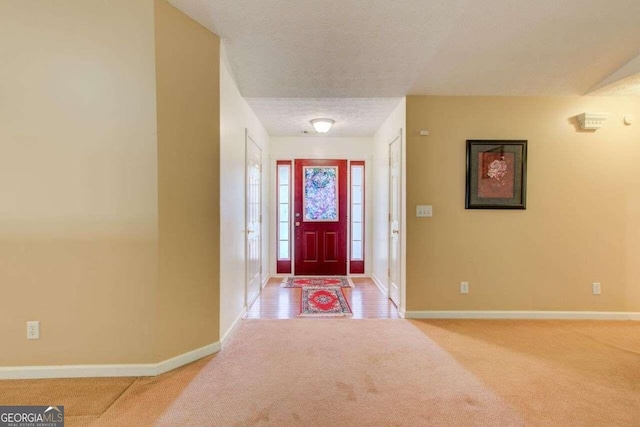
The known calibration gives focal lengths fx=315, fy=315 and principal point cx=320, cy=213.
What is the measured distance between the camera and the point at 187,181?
91.4 inches

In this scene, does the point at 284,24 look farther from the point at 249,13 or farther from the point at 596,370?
the point at 596,370

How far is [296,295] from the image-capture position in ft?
14.1

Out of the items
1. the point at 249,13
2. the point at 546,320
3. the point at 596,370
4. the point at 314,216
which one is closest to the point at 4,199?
the point at 249,13

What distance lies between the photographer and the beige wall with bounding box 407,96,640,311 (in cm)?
331

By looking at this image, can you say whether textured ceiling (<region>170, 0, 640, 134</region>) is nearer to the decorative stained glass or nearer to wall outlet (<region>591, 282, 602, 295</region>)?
wall outlet (<region>591, 282, 602, 295</region>)

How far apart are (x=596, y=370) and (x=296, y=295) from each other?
10.1 feet

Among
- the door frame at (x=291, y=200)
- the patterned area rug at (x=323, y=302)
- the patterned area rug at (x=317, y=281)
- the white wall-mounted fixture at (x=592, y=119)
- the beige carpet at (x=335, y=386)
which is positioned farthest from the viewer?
the door frame at (x=291, y=200)

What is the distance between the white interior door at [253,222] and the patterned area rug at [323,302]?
669mm

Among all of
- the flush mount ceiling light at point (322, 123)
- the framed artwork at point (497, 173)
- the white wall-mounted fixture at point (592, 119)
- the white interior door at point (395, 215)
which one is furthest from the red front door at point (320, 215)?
the white wall-mounted fixture at point (592, 119)

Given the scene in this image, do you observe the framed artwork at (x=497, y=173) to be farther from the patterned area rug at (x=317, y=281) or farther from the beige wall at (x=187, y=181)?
the beige wall at (x=187, y=181)

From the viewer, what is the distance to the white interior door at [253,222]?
3697 mm

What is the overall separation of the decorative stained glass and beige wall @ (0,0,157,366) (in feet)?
11.1

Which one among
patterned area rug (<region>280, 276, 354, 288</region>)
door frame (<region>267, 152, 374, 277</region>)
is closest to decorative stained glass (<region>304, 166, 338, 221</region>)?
door frame (<region>267, 152, 374, 277</region>)

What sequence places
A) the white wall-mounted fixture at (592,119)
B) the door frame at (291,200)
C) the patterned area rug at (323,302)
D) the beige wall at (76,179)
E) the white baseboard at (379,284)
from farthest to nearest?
1. the door frame at (291,200)
2. the white baseboard at (379,284)
3. the patterned area rug at (323,302)
4. the white wall-mounted fixture at (592,119)
5. the beige wall at (76,179)
